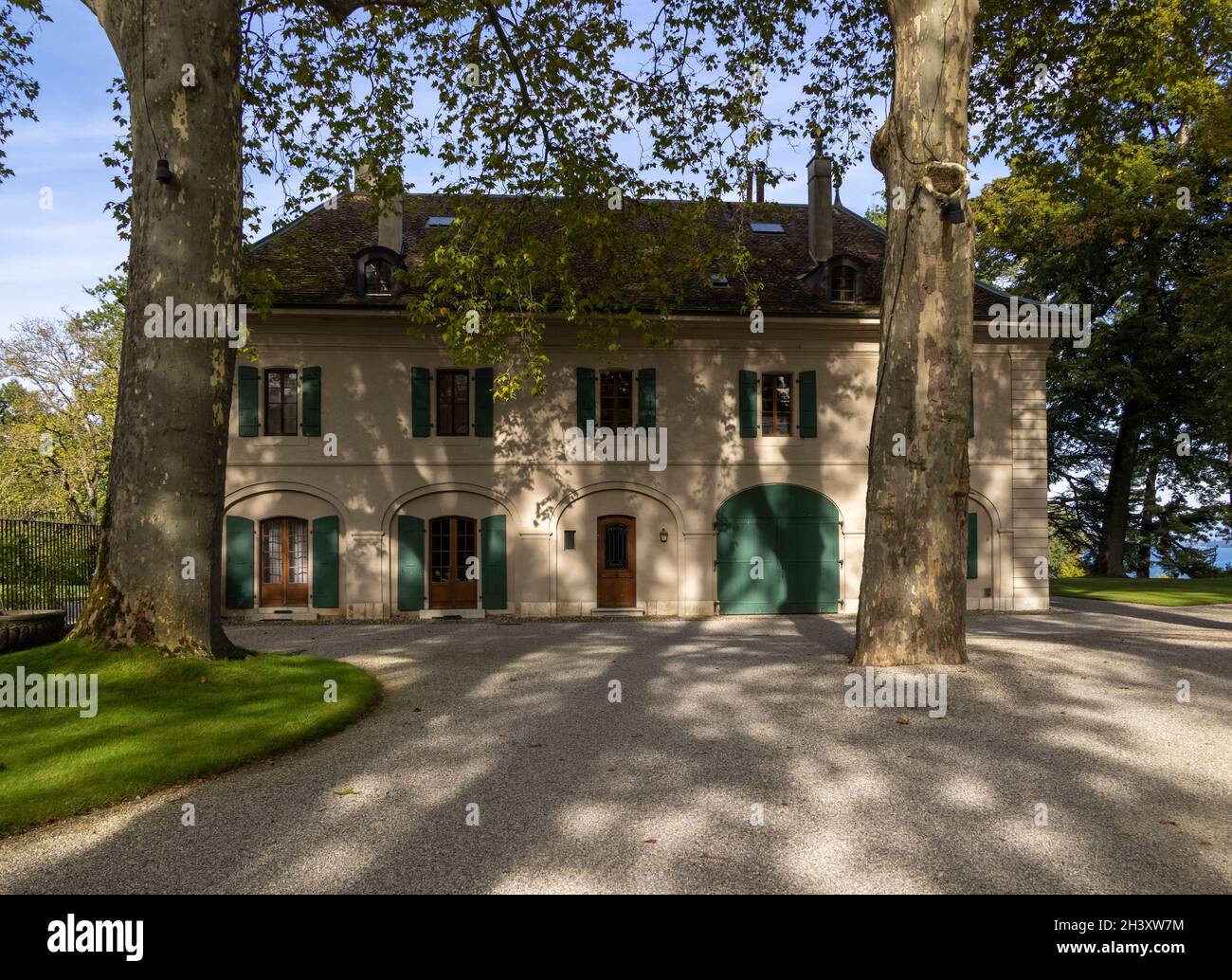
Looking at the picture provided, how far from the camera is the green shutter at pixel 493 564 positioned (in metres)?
16.5

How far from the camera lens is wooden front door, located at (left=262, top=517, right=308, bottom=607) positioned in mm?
16344

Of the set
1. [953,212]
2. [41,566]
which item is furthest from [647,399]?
[41,566]

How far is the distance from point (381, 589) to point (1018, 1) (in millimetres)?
15423

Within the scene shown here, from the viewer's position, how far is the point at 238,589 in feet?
52.9

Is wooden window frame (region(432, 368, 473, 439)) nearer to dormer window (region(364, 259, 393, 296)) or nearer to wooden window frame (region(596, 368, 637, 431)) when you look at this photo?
dormer window (region(364, 259, 393, 296))

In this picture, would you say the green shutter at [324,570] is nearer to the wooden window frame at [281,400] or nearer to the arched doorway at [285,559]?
the arched doorway at [285,559]

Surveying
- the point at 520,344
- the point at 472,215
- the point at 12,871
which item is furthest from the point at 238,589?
the point at 12,871

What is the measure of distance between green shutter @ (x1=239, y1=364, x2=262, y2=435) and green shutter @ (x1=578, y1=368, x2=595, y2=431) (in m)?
6.81

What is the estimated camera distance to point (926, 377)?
8570mm

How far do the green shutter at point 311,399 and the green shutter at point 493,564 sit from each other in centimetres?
407

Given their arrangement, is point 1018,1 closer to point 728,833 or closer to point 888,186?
point 888,186

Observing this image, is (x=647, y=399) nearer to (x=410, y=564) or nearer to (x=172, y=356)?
(x=410, y=564)

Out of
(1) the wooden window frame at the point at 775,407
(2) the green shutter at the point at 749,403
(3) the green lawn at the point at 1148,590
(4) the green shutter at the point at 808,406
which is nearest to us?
(2) the green shutter at the point at 749,403

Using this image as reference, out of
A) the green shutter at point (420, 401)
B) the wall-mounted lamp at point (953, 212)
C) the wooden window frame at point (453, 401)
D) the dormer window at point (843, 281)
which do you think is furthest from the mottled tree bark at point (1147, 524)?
the green shutter at point (420, 401)
